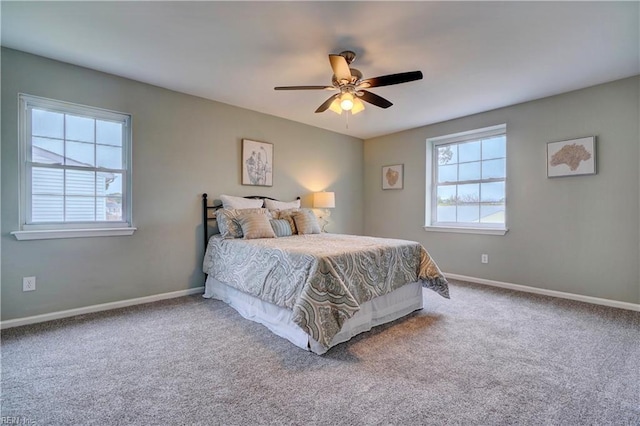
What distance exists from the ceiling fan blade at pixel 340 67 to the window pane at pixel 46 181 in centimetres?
279

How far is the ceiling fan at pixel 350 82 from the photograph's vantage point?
2.26m

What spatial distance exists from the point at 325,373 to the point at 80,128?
3.30 meters

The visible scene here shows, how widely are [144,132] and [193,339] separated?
2330 mm

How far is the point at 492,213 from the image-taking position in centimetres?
420

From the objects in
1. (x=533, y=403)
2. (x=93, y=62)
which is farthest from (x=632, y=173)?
(x=93, y=62)

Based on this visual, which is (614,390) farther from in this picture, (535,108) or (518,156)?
(535,108)

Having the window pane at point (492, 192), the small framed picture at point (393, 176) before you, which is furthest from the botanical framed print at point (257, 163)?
the window pane at point (492, 192)

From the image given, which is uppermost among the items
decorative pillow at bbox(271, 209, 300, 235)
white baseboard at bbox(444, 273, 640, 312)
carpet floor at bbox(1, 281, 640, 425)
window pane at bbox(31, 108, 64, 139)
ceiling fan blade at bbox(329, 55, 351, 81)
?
ceiling fan blade at bbox(329, 55, 351, 81)

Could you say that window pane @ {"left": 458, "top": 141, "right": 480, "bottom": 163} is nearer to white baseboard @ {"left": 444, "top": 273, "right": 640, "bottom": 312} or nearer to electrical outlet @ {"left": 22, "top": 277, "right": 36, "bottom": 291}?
white baseboard @ {"left": 444, "top": 273, "right": 640, "bottom": 312}

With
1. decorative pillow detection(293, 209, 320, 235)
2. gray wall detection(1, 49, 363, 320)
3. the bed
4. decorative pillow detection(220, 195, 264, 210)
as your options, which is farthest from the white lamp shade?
the bed

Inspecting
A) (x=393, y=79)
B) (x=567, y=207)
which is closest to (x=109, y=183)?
(x=393, y=79)

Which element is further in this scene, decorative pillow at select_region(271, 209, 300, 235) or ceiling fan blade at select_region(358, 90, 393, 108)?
decorative pillow at select_region(271, 209, 300, 235)

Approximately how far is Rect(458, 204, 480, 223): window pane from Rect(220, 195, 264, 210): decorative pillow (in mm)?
3087

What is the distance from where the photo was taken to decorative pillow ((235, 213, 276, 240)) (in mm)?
3281
